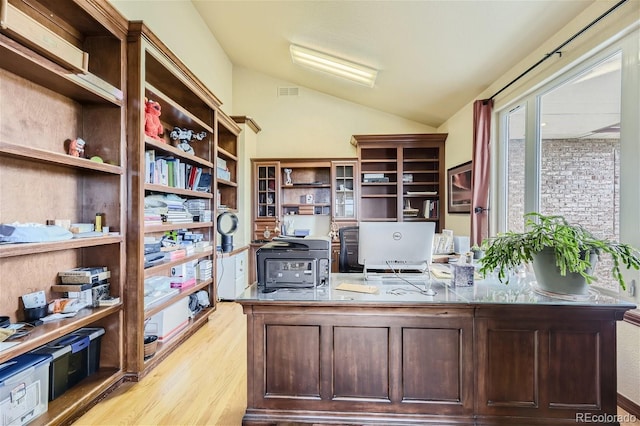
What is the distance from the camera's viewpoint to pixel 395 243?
2.06 metres

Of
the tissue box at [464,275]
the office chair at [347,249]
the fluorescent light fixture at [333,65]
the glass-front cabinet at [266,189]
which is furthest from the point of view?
the glass-front cabinet at [266,189]

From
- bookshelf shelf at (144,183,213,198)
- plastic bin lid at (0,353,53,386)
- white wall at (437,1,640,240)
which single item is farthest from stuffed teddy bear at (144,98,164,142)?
white wall at (437,1,640,240)

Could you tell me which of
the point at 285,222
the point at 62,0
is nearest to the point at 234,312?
the point at 285,222

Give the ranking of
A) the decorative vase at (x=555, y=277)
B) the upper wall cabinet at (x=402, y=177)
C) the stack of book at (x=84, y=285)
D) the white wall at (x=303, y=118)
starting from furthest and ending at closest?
the white wall at (x=303, y=118) → the upper wall cabinet at (x=402, y=177) → the stack of book at (x=84, y=285) → the decorative vase at (x=555, y=277)

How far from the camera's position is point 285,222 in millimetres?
5297

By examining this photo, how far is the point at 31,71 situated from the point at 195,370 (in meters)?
2.26

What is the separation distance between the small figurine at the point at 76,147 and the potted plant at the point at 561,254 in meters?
2.71

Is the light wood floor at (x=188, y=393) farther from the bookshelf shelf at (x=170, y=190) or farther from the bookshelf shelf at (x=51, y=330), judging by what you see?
the bookshelf shelf at (x=170, y=190)

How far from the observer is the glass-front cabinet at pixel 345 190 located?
16.7 ft

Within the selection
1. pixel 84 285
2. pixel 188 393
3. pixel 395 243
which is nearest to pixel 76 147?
pixel 84 285

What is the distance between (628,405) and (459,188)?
2933 millimetres

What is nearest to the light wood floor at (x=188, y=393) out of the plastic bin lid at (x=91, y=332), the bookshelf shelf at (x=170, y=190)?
the plastic bin lid at (x=91, y=332)

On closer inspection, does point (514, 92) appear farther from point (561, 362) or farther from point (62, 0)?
point (62, 0)
